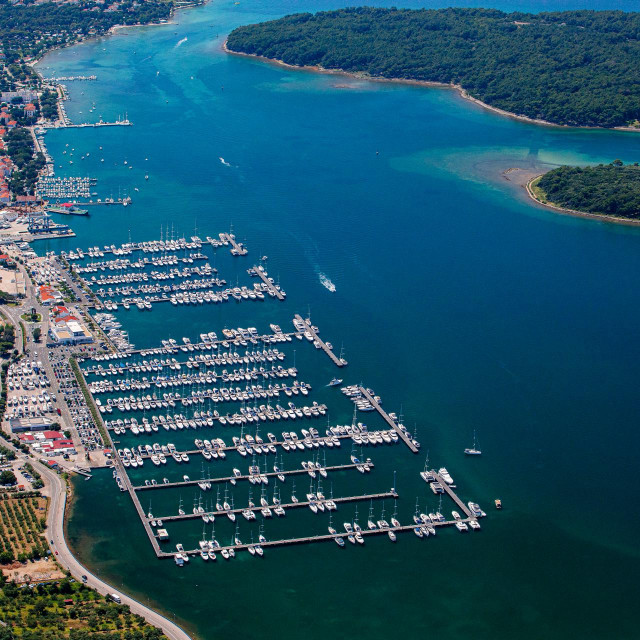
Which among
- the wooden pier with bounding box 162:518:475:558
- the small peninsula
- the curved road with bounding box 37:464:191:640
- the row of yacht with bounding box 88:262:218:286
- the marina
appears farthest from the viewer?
the small peninsula

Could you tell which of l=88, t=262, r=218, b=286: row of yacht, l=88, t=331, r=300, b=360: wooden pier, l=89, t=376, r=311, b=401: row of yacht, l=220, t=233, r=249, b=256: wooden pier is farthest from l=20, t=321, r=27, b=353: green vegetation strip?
l=220, t=233, r=249, b=256: wooden pier

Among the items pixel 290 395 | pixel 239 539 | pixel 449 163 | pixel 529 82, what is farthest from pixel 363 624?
pixel 529 82

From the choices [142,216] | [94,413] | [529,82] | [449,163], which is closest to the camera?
[94,413]

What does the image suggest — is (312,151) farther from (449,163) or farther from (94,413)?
(94,413)

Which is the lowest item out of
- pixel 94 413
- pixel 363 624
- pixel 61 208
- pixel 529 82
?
pixel 363 624

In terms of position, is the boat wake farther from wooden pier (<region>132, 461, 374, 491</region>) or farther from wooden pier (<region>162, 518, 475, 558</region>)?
wooden pier (<region>162, 518, 475, 558</region>)

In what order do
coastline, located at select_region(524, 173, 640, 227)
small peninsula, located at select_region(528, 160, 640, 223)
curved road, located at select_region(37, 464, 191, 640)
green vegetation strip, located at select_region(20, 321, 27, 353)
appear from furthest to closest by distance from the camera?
small peninsula, located at select_region(528, 160, 640, 223), coastline, located at select_region(524, 173, 640, 227), green vegetation strip, located at select_region(20, 321, 27, 353), curved road, located at select_region(37, 464, 191, 640)

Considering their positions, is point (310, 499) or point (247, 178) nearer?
point (310, 499)
